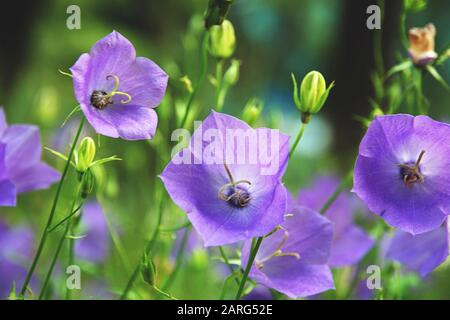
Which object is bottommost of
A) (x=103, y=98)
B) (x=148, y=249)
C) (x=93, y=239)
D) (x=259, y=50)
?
(x=93, y=239)

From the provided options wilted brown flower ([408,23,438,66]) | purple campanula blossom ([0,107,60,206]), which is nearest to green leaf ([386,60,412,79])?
wilted brown flower ([408,23,438,66])

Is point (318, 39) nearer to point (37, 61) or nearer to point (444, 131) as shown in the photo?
point (37, 61)

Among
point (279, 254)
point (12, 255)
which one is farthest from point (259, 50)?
point (279, 254)

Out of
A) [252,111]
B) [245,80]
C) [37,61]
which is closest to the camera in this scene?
[252,111]

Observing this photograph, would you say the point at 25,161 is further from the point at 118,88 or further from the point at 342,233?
the point at 342,233

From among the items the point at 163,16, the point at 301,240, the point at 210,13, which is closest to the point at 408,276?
the point at 301,240

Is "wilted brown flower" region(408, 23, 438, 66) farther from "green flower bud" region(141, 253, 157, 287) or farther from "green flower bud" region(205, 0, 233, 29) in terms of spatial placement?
"green flower bud" region(141, 253, 157, 287)
